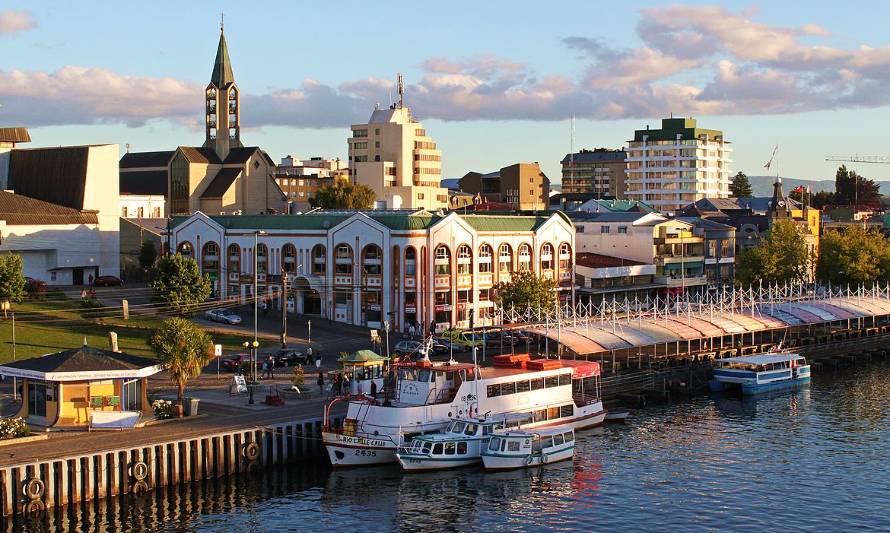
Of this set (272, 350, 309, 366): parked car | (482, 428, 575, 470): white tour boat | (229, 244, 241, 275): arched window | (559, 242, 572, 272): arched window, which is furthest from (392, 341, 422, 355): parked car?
(559, 242, 572, 272): arched window

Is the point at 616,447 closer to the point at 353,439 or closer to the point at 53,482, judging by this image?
the point at 353,439

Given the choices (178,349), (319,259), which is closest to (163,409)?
(178,349)

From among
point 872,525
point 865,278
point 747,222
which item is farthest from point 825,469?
point 747,222

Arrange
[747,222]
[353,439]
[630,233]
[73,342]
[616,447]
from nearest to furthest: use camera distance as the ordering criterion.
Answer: [353,439], [616,447], [73,342], [630,233], [747,222]

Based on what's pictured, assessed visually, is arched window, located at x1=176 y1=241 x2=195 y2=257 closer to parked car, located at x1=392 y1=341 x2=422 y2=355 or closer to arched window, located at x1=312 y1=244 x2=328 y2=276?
arched window, located at x1=312 y1=244 x2=328 y2=276

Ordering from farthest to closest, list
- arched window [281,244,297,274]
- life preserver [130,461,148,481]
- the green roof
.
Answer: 1. arched window [281,244,297,274]
2. the green roof
3. life preserver [130,461,148,481]

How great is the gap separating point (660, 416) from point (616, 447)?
12990 millimetres

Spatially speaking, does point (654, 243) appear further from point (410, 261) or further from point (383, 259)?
point (383, 259)

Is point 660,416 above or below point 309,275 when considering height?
below

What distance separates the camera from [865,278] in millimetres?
163625

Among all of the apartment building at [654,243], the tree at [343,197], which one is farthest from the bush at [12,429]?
the tree at [343,197]

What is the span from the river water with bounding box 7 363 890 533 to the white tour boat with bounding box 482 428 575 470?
2.26 ft

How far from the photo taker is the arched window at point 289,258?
437 feet

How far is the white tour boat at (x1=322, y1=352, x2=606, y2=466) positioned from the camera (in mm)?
72062
